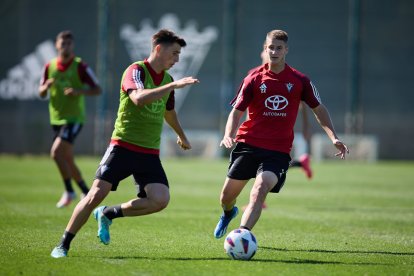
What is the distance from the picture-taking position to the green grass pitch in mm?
6977

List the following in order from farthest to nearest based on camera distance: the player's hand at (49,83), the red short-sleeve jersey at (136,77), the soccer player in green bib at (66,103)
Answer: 1. the soccer player in green bib at (66,103)
2. the player's hand at (49,83)
3. the red short-sleeve jersey at (136,77)

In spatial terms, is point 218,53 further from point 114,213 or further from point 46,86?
point 114,213

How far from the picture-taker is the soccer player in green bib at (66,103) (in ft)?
41.5

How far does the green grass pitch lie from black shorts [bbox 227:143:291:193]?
784 millimetres

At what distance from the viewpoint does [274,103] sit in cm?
831

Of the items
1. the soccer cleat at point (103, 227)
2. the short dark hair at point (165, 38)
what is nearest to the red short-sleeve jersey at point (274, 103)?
the short dark hair at point (165, 38)

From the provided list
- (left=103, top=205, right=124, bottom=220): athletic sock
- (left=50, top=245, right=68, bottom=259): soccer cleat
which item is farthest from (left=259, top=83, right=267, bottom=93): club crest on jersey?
(left=50, top=245, right=68, bottom=259): soccer cleat

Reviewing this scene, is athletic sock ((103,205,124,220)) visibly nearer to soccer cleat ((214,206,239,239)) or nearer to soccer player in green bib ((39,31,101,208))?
soccer cleat ((214,206,239,239))

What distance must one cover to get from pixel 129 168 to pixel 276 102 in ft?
5.82

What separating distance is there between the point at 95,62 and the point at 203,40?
404 centimetres

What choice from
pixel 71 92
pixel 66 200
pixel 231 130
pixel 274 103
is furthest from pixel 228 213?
pixel 66 200

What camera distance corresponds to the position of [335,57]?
29.0 meters

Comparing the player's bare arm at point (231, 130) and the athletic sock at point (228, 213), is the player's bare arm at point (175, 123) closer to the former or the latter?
the player's bare arm at point (231, 130)

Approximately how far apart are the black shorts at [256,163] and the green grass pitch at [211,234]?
2.57ft
